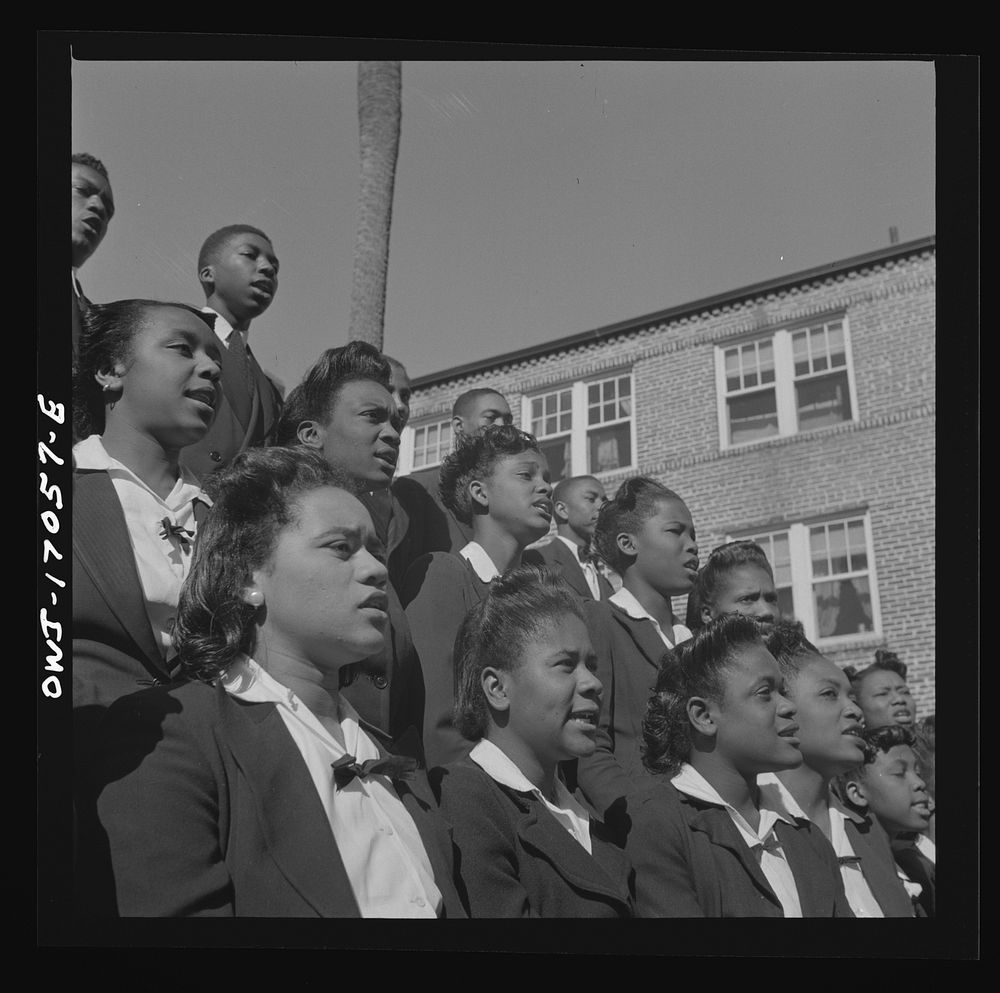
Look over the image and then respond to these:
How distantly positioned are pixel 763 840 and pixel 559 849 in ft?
3.68

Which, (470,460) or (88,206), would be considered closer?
(88,206)

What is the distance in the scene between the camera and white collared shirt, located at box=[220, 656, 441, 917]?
6273mm

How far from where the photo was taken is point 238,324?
7.70 metres

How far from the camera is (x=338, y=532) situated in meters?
6.80

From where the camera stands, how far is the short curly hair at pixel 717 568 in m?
8.03

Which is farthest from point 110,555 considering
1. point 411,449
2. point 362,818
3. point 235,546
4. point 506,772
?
point 506,772

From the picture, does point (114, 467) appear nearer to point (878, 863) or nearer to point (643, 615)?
point (643, 615)

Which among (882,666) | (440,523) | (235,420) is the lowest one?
(882,666)

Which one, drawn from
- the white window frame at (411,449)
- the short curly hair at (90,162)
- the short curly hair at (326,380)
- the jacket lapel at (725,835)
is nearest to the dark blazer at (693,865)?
the jacket lapel at (725,835)

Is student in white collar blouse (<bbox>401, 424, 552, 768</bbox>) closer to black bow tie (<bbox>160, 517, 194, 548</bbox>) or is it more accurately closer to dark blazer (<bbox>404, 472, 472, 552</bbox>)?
dark blazer (<bbox>404, 472, 472, 552</bbox>)

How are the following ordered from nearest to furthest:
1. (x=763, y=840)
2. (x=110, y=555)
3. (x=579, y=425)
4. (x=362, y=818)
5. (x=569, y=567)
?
(x=362, y=818), (x=110, y=555), (x=763, y=840), (x=569, y=567), (x=579, y=425)
